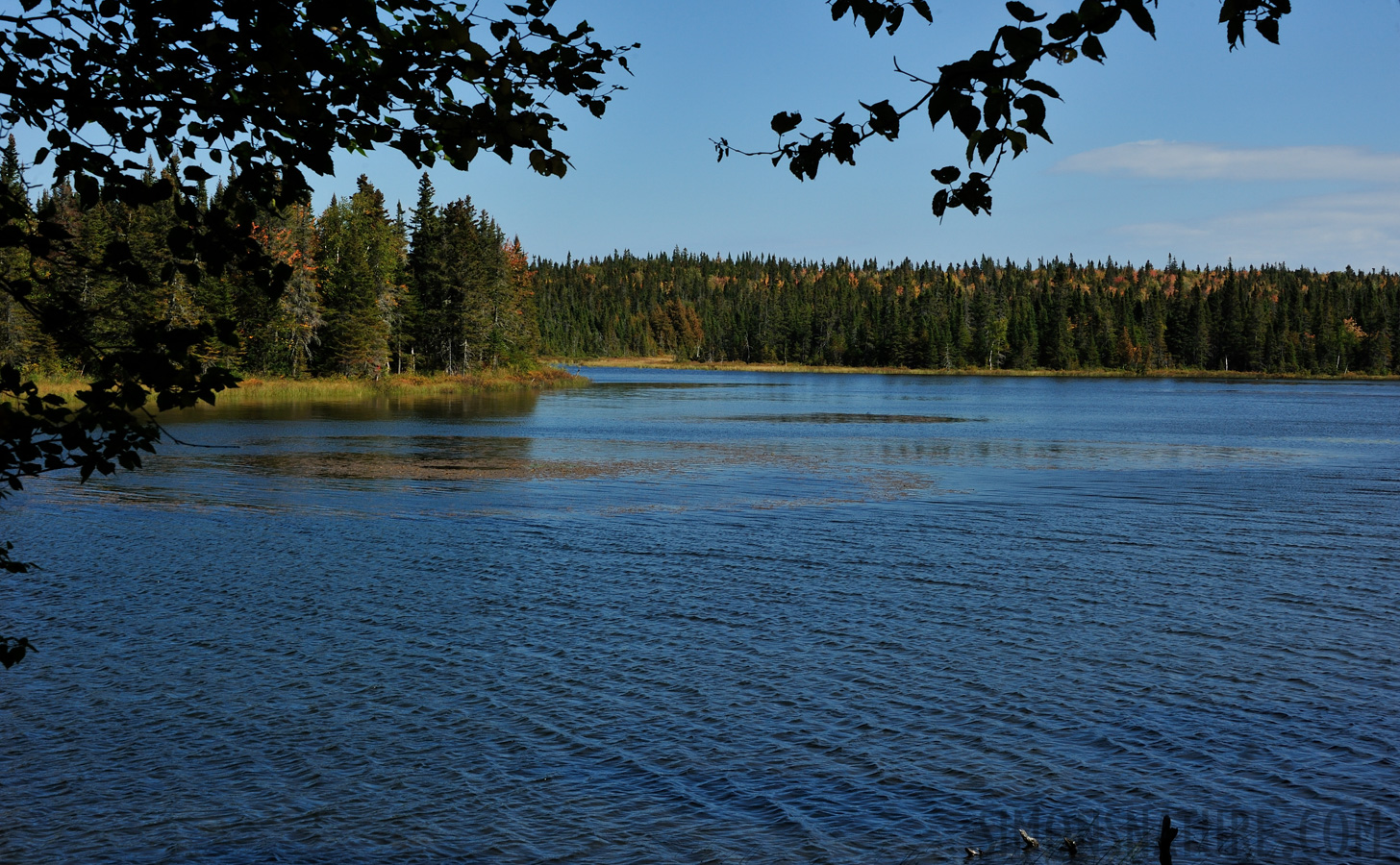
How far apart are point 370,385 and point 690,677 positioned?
7393 centimetres

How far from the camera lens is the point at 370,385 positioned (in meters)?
81.2

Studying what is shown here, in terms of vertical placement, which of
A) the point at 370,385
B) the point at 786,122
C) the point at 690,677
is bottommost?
the point at 690,677

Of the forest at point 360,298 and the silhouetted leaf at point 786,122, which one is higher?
the forest at point 360,298

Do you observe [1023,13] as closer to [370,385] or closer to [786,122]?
[786,122]

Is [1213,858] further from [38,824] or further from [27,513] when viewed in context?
[27,513]

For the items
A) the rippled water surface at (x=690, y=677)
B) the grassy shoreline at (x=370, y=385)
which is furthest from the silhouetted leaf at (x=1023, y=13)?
the grassy shoreline at (x=370, y=385)

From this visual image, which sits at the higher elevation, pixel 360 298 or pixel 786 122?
pixel 360 298

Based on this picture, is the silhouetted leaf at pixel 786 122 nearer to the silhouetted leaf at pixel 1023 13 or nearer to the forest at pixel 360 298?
the silhouetted leaf at pixel 1023 13

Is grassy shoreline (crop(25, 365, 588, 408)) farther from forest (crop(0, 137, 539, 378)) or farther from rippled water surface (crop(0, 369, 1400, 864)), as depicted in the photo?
rippled water surface (crop(0, 369, 1400, 864))

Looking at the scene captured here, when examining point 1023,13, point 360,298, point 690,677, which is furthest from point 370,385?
point 1023,13

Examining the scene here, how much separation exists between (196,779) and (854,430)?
45.0 meters

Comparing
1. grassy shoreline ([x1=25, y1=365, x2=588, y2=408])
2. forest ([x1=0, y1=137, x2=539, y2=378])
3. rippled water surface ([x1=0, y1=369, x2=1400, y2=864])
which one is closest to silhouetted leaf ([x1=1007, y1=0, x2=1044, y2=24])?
rippled water surface ([x1=0, y1=369, x2=1400, y2=864])

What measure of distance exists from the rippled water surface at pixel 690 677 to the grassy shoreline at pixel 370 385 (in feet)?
140

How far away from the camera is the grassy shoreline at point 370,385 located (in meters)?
66.2
